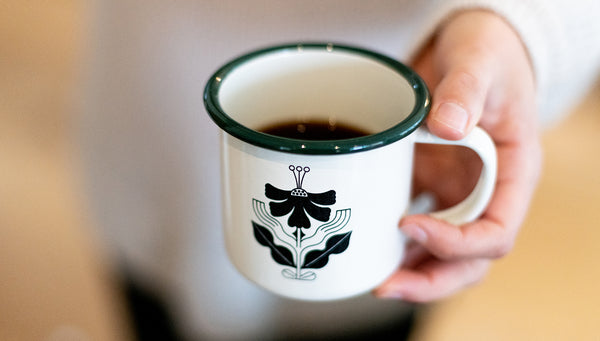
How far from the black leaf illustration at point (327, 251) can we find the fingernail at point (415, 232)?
0.24ft

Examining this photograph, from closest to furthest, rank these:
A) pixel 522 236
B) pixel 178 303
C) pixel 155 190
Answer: pixel 155 190 < pixel 178 303 < pixel 522 236

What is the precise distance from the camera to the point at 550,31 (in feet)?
2.35

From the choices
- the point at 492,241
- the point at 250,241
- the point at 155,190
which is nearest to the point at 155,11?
the point at 155,190

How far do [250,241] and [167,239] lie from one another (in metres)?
0.42

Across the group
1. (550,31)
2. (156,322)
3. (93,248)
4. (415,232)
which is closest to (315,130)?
(415,232)

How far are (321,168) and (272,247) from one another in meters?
0.11

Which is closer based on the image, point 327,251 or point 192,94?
point 327,251

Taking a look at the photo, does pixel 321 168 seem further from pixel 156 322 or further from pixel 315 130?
pixel 156 322

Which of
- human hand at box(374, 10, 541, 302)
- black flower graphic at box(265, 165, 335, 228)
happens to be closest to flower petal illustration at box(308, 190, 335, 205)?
black flower graphic at box(265, 165, 335, 228)

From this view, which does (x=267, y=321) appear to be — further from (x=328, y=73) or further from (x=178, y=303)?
(x=328, y=73)

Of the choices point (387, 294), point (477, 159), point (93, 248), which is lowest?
point (93, 248)

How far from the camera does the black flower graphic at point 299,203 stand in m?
0.49

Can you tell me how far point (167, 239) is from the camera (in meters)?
0.94

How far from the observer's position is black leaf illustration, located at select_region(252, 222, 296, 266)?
535 millimetres
